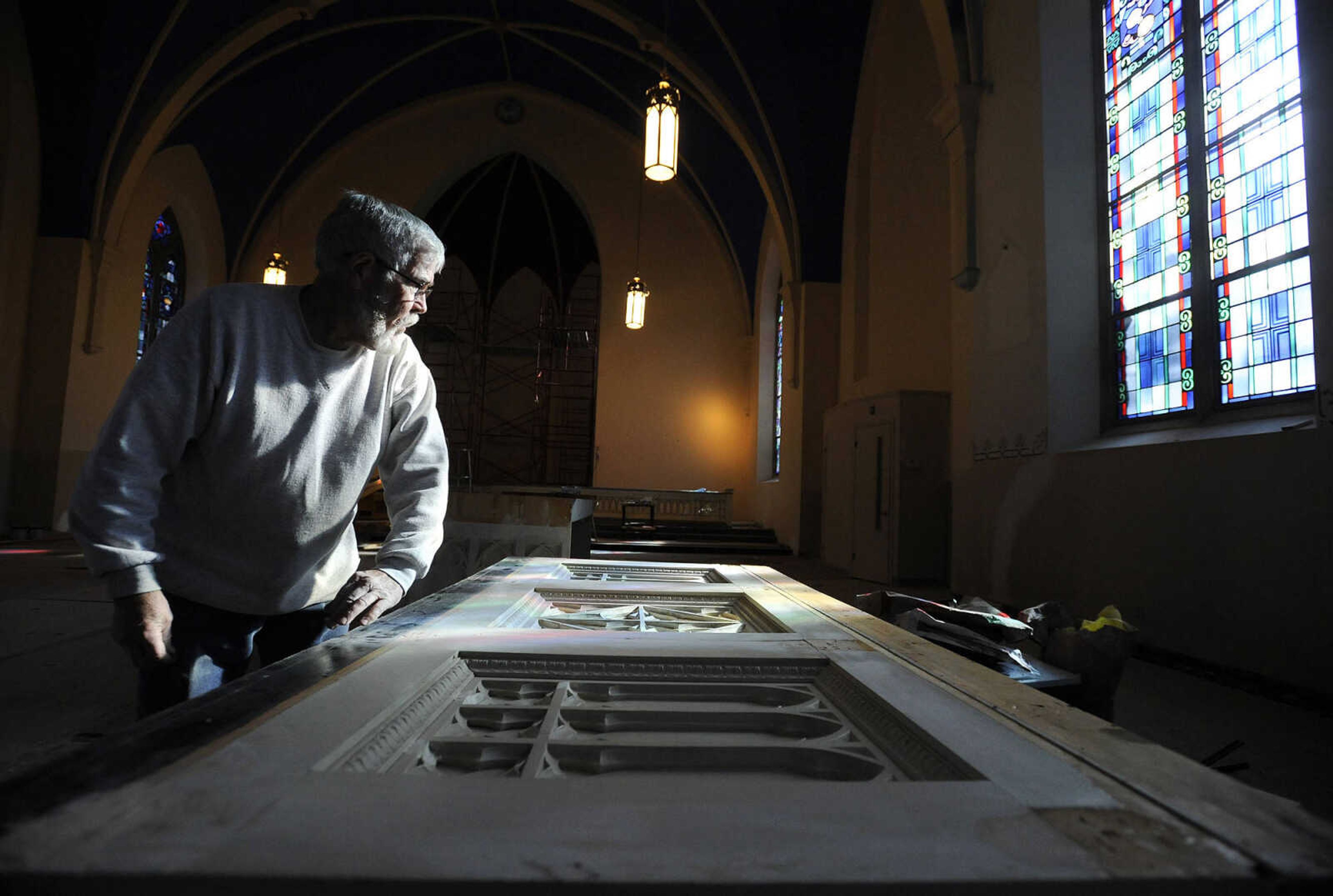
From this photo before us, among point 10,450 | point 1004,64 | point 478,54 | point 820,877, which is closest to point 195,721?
point 820,877

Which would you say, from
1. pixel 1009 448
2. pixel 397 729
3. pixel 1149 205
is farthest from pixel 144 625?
pixel 1149 205

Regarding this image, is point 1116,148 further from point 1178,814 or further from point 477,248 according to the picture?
point 477,248

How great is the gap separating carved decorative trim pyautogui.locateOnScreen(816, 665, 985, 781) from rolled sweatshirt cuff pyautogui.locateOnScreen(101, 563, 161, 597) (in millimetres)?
1172

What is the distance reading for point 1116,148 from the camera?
478 cm

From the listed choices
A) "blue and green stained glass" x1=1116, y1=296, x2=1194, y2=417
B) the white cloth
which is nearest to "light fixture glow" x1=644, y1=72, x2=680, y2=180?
"blue and green stained glass" x1=1116, y1=296, x2=1194, y2=417

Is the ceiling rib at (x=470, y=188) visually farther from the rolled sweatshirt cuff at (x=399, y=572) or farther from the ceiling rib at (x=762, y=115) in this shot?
the rolled sweatshirt cuff at (x=399, y=572)

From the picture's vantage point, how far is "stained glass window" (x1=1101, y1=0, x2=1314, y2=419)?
3.53 metres

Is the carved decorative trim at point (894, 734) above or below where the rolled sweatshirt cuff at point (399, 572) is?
below

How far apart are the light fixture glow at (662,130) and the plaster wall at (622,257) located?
8274 millimetres

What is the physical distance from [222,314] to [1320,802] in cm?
293

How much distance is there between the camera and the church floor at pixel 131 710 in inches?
89.1

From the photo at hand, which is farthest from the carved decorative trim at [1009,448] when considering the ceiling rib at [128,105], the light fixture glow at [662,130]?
the ceiling rib at [128,105]

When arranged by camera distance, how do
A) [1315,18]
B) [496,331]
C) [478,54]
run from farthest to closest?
1. [496,331]
2. [478,54]
3. [1315,18]

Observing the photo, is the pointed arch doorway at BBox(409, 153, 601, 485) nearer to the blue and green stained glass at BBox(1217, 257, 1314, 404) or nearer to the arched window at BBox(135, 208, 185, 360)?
the arched window at BBox(135, 208, 185, 360)
